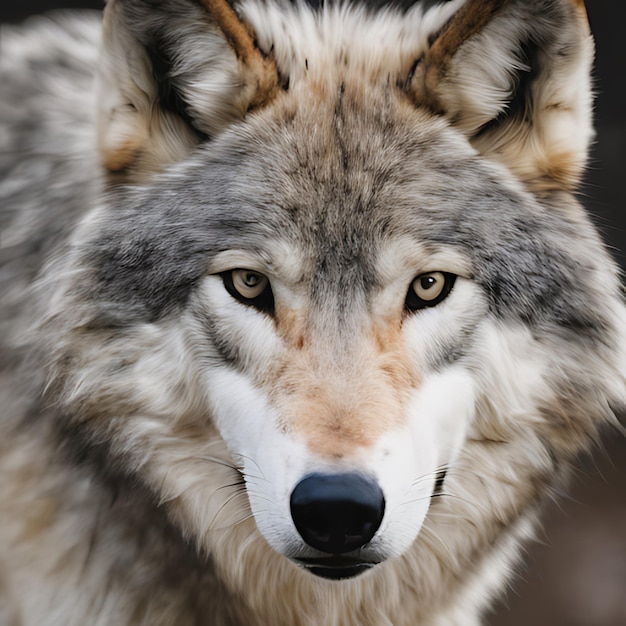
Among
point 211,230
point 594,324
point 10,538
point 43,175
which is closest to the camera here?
point 211,230

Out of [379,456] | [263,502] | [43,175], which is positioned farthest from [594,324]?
[43,175]

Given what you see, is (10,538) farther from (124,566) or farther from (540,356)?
(540,356)

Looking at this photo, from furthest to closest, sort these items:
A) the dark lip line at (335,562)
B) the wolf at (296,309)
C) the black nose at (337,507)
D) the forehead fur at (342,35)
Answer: the forehead fur at (342,35)
the wolf at (296,309)
the dark lip line at (335,562)
the black nose at (337,507)

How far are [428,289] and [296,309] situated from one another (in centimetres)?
37

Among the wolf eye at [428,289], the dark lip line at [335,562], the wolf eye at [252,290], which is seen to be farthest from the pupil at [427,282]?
the dark lip line at [335,562]

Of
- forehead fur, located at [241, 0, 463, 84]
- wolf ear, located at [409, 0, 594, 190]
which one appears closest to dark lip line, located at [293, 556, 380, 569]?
wolf ear, located at [409, 0, 594, 190]

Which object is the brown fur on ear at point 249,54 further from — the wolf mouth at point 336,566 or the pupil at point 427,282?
the wolf mouth at point 336,566

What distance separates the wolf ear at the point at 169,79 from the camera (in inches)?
97.3

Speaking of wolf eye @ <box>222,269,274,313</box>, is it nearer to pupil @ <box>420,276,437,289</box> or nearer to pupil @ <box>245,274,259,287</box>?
pupil @ <box>245,274,259,287</box>

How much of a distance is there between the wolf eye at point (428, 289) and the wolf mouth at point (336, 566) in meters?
0.70

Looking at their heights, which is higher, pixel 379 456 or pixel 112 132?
pixel 112 132

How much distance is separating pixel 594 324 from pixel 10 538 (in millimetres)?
1937

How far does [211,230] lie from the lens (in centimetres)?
248

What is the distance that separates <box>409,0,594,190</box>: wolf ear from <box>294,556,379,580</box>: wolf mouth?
1246mm
